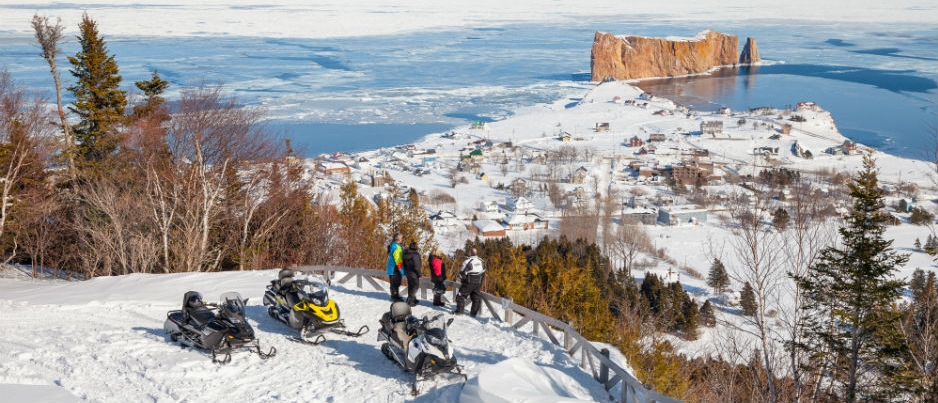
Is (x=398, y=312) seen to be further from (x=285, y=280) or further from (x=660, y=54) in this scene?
(x=660, y=54)

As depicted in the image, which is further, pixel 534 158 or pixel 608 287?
pixel 534 158

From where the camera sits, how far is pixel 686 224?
47.5 meters

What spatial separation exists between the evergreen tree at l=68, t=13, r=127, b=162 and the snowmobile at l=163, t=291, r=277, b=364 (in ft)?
50.4

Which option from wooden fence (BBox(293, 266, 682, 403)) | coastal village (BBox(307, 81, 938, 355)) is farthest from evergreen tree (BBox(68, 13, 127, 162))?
wooden fence (BBox(293, 266, 682, 403))

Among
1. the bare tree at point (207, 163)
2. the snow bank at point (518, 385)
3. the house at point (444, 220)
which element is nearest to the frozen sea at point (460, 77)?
the house at point (444, 220)

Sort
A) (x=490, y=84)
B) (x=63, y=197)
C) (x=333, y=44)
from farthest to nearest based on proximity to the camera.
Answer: (x=333, y=44)
(x=490, y=84)
(x=63, y=197)

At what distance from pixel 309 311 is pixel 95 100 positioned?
17634 millimetres

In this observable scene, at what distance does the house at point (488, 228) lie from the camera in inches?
1761

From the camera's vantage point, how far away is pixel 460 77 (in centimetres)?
10575

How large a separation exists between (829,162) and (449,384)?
2535 inches

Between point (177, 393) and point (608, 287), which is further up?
point (177, 393)

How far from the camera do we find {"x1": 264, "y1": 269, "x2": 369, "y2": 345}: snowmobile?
999cm

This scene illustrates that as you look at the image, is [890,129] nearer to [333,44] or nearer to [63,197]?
[63,197]

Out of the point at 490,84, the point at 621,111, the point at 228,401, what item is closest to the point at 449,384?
the point at 228,401
